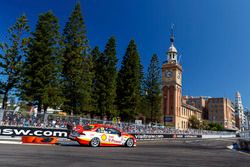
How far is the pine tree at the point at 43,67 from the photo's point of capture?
93.4 ft

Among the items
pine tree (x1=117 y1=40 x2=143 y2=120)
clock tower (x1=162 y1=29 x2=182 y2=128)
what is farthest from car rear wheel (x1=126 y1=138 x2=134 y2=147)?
clock tower (x1=162 y1=29 x2=182 y2=128)

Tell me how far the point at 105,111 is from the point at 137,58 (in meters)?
13.7

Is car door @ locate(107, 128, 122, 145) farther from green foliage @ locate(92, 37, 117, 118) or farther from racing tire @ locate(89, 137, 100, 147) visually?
green foliage @ locate(92, 37, 117, 118)

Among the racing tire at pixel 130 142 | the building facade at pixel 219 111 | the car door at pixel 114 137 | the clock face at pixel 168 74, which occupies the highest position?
the clock face at pixel 168 74

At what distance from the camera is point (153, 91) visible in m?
57.3

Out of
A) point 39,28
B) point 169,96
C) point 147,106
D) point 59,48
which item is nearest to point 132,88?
point 147,106

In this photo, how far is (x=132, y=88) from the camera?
44.3m

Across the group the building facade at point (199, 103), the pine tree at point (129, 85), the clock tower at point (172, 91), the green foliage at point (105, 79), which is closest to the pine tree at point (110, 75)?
the green foliage at point (105, 79)

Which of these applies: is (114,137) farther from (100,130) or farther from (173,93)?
(173,93)

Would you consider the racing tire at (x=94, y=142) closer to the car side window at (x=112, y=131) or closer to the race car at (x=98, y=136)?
the race car at (x=98, y=136)

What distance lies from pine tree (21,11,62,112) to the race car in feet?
47.0

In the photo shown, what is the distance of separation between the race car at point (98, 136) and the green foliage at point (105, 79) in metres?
21.5

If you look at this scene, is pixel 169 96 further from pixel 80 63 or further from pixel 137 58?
pixel 80 63

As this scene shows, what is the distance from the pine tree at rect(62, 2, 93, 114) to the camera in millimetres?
33719
